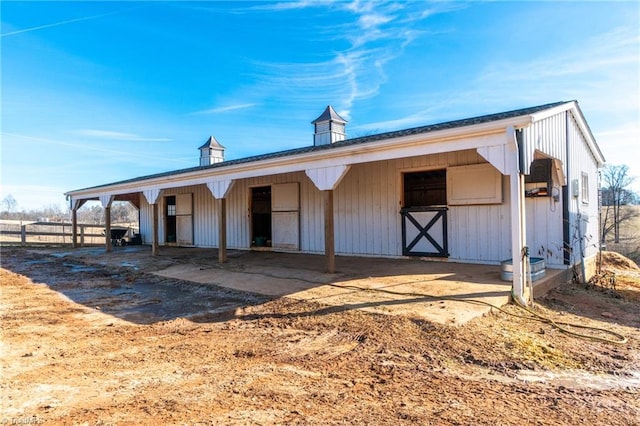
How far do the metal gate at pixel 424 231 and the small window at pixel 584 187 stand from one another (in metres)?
3.46

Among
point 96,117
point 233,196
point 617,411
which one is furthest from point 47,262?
point 617,411

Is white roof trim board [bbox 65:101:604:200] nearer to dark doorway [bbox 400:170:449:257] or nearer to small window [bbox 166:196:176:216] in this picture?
dark doorway [bbox 400:170:449:257]

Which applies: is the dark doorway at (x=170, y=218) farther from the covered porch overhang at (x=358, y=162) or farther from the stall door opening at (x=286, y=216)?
the stall door opening at (x=286, y=216)

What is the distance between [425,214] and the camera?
8.02 m

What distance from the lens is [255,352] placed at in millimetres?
3396

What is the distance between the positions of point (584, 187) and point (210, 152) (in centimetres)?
1508

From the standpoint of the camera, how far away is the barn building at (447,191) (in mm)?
5219

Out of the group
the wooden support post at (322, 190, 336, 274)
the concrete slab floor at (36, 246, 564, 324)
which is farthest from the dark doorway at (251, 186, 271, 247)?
the wooden support post at (322, 190, 336, 274)

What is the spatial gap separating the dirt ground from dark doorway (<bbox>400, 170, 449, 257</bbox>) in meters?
2.84

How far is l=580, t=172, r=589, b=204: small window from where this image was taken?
8.41 meters

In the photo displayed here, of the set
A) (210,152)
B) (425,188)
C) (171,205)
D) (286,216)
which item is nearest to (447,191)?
(425,188)

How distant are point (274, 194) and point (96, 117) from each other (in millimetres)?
13312

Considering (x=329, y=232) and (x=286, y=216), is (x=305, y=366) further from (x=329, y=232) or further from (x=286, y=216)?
(x=286, y=216)

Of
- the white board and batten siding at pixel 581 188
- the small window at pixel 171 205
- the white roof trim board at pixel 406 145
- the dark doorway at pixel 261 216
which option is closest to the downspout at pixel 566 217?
the white board and batten siding at pixel 581 188
